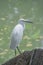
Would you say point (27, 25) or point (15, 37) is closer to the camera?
point (15, 37)

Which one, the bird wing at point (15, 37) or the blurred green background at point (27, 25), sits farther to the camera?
the blurred green background at point (27, 25)

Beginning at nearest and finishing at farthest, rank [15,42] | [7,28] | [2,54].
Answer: [15,42], [2,54], [7,28]

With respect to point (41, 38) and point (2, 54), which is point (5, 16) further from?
point (2, 54)

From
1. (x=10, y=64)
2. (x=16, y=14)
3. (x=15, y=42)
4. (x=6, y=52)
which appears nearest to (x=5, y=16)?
(x=16, y=14)

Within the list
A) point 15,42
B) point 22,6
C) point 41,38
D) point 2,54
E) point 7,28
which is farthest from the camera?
point 22,6

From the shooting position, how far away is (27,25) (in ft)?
32.1

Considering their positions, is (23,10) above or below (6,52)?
above

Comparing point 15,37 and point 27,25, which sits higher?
point 27,25

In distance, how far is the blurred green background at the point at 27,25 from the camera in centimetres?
759

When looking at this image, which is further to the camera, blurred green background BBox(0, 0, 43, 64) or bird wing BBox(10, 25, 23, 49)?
blurred green background BBox(0, 0, 43, 64)

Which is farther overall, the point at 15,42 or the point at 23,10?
the point at 23,10

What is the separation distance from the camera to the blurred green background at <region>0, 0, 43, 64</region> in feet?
24.9

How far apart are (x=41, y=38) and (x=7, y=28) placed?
1.73 m

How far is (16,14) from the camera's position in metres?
A: 12.3
